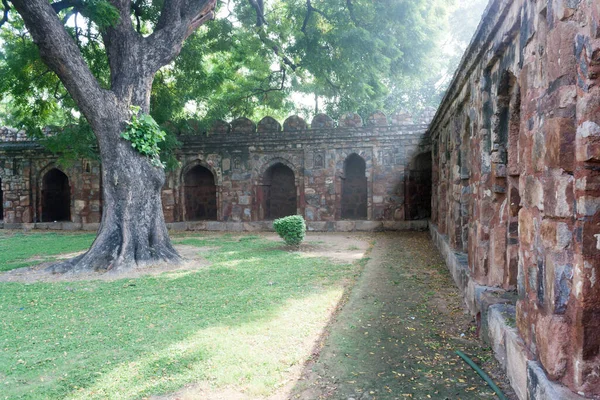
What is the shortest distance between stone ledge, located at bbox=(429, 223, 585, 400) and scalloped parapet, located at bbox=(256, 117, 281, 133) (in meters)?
10.3

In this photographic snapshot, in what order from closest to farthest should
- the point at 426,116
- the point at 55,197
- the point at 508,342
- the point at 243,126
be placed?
the point at 508,342 < the point at 426,116 < the point at 243,126 < the point at 55,197

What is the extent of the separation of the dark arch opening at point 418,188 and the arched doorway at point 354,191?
2391mm

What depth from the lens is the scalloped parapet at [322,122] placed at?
14.3 m

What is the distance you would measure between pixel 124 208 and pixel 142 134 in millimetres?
1448

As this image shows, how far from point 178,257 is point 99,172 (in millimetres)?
9458

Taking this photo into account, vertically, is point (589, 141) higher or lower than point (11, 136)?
lower

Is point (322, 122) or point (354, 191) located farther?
point (354, 191)

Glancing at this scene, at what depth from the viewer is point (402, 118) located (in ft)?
44.7

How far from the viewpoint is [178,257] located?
8469mm

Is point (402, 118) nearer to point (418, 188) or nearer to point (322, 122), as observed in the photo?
point (418, 188)

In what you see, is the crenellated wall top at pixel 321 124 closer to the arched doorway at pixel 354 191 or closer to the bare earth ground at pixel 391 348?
the arched doorway at pixel 354 191

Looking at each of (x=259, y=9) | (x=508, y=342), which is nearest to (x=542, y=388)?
(x=508, y=342)

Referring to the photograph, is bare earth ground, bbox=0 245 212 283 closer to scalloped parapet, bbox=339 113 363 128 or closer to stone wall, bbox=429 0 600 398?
stone wall, bbox=429 0 600 398

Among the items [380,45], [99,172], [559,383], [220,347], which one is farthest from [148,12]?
[559,383]
